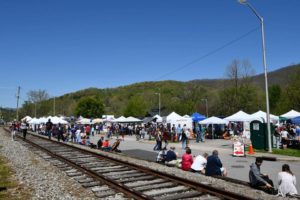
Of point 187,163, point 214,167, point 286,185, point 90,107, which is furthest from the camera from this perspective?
point 90,107

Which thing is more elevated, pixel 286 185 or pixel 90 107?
pixel 90 107

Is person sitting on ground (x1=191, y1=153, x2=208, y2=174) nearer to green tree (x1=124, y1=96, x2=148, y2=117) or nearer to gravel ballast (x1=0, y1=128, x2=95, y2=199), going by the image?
gravel ballast (x1=0, y1=128, x2=95, y2=199)

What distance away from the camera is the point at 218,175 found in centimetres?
1266

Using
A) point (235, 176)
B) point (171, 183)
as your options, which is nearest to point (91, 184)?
point (171, 183)

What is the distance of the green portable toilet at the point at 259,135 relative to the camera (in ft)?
74.8

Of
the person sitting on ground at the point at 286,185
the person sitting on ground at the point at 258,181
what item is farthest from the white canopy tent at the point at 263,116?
the person sitting on ground at the point at 286,185

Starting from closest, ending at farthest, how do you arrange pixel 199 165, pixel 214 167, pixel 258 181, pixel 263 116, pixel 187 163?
pixel 258 181 < pixel 214 167 < pixel 199 165 < pixel 187 163 < pixel 263 116

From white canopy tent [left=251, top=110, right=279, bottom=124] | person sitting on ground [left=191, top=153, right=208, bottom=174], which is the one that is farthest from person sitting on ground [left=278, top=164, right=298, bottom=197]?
white canopy tent [left=251, top=110, right=279, bottom=124]

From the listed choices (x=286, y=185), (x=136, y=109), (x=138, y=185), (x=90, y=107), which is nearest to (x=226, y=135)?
(x=138, y=185)

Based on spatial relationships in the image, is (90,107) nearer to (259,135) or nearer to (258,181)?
(259,135)

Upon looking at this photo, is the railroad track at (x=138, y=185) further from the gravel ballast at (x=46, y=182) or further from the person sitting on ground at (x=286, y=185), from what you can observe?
the person sitting on ground at (x=286, y=185)

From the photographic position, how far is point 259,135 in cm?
2320

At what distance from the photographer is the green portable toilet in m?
22.8

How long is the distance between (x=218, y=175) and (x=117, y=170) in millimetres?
4508
